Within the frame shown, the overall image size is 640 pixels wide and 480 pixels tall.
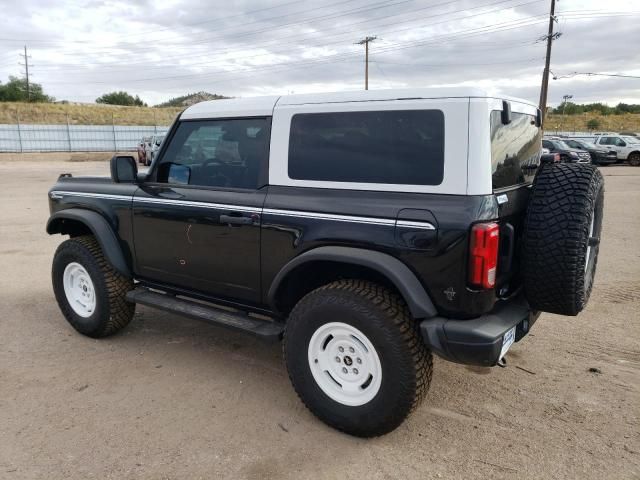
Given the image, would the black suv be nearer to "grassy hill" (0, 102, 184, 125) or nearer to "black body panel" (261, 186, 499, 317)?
"black body panel" (261, 186, 499, 317)

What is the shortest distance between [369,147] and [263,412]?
1773mm

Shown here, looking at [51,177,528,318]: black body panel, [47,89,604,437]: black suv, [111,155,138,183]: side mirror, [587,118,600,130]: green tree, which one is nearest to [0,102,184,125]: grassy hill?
[111,155,138,183]: side mirror

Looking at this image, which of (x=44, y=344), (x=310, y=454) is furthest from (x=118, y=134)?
(x=310, y=454)

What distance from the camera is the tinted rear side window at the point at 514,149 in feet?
9.11

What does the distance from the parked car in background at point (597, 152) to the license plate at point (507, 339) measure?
86.1 feet

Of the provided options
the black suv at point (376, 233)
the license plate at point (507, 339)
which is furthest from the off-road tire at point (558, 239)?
the license plate at point (507, 339)

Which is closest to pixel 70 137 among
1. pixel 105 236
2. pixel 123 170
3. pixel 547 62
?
pixel 547 62

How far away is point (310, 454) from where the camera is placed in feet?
9.30

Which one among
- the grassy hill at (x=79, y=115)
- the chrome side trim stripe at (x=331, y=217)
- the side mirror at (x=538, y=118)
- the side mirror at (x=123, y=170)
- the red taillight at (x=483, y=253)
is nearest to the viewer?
the red taillight at (x=483, y=253)

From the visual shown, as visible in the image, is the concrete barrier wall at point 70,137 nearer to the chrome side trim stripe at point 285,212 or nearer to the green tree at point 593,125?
the chrome side trim stripe at point 285,212

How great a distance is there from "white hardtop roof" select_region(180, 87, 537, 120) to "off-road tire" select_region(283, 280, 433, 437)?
1.07 meters

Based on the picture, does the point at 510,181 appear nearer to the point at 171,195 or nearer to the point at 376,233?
the point at 376,233

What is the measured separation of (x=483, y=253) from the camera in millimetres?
2549

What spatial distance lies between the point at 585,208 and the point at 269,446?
2170mm
